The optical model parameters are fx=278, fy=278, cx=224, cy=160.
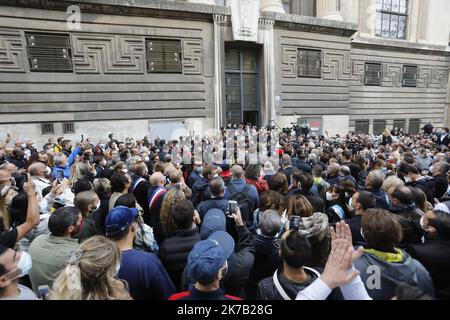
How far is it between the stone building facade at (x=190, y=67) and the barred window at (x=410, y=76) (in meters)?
0.36

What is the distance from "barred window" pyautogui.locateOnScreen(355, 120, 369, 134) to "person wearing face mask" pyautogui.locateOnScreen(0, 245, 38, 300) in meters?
23.4

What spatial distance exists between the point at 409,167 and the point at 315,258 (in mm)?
3319

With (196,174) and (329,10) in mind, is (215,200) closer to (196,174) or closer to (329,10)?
(196,174)

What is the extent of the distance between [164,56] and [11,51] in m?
6.59

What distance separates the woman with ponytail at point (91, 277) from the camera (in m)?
1.45

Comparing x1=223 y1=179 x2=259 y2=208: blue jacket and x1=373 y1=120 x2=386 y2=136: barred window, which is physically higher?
x1=223 y1=179 x2=259 y2=208: blue jacket

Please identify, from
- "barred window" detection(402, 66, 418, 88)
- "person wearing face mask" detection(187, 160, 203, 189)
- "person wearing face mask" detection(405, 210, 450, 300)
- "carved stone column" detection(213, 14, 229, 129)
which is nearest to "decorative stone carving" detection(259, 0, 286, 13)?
"carved stone column" detection(213, 14, 229, 129)

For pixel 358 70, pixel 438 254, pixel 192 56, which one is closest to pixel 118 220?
pixel 438 254

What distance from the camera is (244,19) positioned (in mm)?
15508

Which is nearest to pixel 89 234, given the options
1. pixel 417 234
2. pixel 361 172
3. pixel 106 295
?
pixel 106 295

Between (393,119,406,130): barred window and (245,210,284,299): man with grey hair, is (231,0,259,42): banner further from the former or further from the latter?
(393,119,406,130): barred window

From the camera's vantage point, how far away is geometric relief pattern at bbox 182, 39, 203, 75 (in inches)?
592

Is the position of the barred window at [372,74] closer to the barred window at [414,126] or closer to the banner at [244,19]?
the barred window at [414,126]
